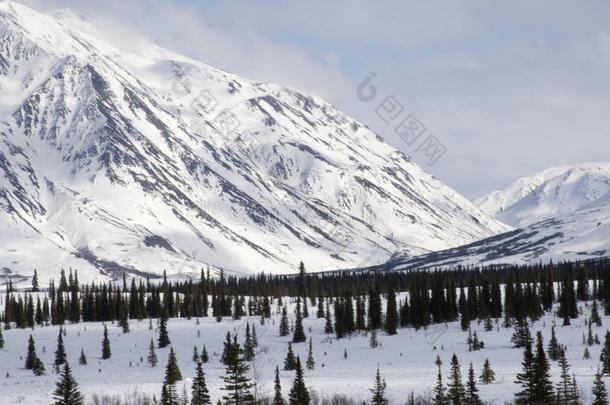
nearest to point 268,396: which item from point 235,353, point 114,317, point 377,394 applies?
point 377,394

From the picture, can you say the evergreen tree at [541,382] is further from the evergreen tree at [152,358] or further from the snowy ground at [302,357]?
the evergreen tree at [152,358]

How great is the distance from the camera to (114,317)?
16200 centimetres

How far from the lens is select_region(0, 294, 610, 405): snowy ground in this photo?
79.0 m

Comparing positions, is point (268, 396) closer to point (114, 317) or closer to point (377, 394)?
point (377, 394)

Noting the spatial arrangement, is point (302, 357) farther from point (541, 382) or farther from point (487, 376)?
point (541, 382)

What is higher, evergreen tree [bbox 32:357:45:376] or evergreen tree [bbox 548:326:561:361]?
evergreen tree [bbox 548:326:561:361]

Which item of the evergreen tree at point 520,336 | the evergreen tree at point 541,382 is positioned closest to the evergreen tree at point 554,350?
the evergreen tree at point 520,336

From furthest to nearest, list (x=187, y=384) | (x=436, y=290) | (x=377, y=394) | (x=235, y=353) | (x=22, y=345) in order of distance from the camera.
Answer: (x=436, y=290) → (x=22, y=345) → (x=187, y=384) → (x=377, y=394) → (x=235, y=353)

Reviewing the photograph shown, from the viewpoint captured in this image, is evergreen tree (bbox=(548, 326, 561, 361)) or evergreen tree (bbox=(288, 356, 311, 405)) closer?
evergreen tree (bbox=(288, 356, 311, 405))

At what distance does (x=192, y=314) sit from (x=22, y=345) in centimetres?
5120

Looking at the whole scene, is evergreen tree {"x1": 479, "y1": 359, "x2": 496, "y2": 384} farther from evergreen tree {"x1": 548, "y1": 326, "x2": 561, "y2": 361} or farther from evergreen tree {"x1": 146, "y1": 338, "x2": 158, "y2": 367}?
evergreen tree {"x1": 146, "y1": 338, "x2": 158, "y2": 367}

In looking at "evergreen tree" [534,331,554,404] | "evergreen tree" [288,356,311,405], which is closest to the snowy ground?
"evergreen tree" [534,331,554,404]

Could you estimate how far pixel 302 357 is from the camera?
351 ft

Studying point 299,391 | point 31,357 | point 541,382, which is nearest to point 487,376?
point 541,382
